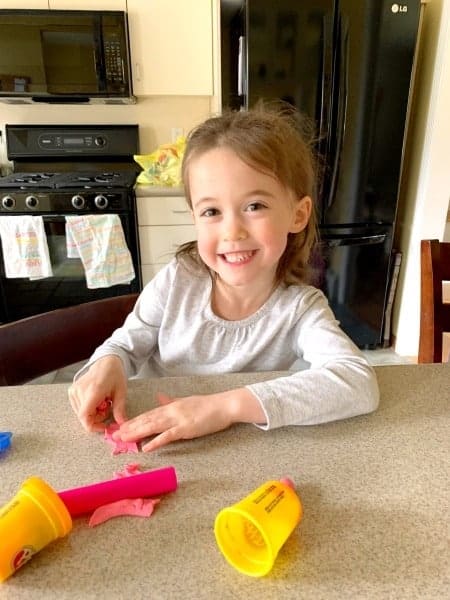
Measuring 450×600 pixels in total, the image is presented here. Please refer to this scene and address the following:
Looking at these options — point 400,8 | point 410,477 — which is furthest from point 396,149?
point 410,477

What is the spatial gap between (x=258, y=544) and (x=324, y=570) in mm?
60

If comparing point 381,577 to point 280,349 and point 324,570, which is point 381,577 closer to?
point 324,570

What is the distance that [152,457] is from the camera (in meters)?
0.55

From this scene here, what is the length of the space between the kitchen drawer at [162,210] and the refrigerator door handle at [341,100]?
2.35 ft

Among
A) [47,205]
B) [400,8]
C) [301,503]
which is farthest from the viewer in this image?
[47,205]

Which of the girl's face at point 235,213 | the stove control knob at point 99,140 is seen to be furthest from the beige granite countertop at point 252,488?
the stove control knob at point 99,140

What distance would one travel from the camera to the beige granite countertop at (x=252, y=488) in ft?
1.25

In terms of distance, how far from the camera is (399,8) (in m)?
1.98

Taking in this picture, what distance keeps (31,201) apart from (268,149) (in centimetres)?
167

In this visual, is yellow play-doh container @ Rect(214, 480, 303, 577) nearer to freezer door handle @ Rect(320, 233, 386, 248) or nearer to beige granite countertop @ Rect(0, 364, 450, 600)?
beige granite countertop @ Rect(0, 364, 450, 600)

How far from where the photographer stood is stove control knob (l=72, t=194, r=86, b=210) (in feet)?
7.09

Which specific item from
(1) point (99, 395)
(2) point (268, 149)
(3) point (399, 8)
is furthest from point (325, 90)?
(1) point (99, 395)

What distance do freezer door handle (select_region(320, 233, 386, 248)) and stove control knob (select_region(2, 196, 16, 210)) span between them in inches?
59.4

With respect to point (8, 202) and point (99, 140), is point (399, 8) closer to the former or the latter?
→ point (99, 140)
